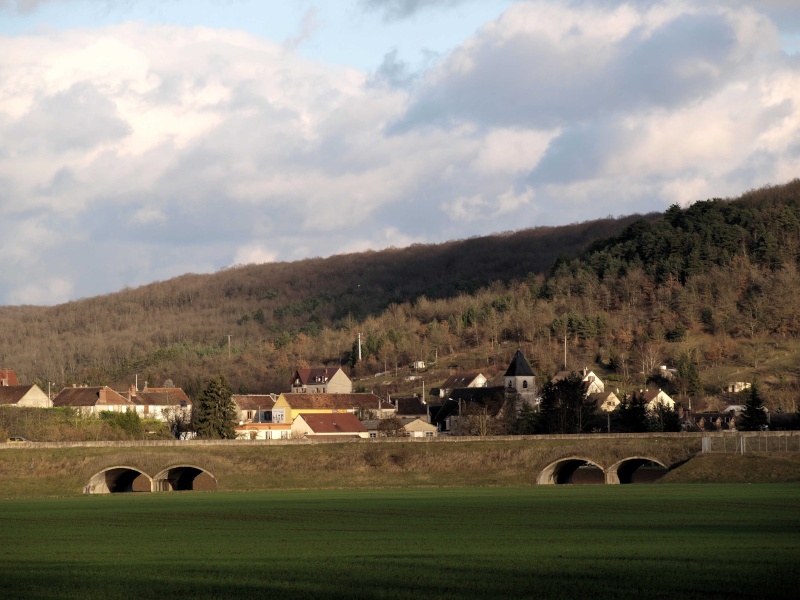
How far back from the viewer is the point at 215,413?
4188 inches

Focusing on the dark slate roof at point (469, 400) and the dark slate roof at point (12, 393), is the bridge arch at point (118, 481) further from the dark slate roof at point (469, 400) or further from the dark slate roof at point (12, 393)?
the dark slate roof at point (12, 393)

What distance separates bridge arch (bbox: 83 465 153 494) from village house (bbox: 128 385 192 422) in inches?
1451

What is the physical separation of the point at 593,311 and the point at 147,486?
9766 centimetres

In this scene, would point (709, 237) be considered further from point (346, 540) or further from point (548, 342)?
point (346, 540)

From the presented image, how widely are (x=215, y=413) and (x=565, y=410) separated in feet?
106

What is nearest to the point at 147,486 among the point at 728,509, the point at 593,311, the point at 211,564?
the point at 728,509

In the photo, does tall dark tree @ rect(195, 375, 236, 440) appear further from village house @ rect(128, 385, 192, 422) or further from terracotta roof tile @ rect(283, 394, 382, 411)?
village house @ rect(128, 385, 192, 422)

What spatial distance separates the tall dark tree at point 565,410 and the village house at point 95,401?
48902 millimetres

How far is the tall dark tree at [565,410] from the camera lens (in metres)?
105

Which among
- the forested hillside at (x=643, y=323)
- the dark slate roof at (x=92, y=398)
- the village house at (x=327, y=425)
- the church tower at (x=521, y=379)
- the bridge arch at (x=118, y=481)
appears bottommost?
the bridge arch at (x=118, y=481)

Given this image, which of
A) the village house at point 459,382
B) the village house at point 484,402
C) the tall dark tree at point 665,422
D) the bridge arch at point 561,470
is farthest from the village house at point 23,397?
the tall dark tree at point 665,422

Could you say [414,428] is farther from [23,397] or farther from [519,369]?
[23,397]

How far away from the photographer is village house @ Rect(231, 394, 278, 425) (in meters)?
132

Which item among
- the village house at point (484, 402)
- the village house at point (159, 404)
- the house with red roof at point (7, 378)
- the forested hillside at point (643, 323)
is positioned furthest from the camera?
the forested hillside at point (643, 323)
